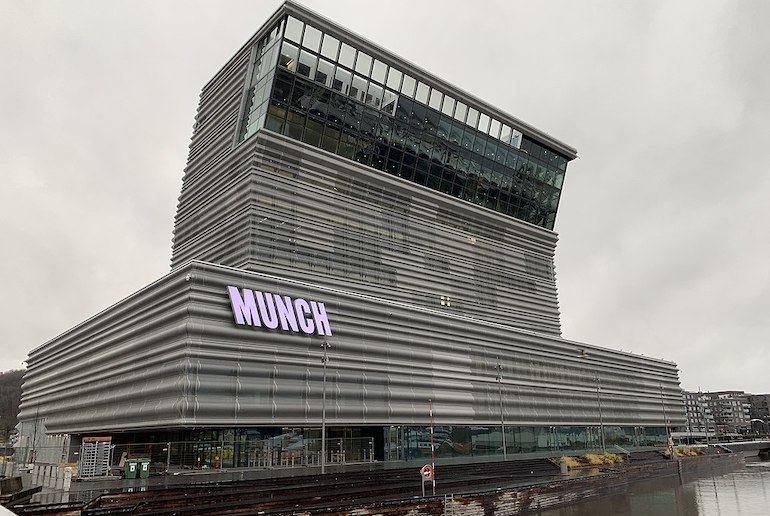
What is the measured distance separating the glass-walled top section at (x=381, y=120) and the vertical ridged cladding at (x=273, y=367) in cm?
2140

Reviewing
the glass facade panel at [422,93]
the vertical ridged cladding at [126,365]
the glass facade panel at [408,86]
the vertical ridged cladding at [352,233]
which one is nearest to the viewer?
the vertical ridged cladding at [126,365]

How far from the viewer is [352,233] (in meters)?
66.9

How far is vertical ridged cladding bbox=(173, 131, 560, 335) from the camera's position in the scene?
60.5 m

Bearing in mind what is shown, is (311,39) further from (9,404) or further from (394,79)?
(9,404)

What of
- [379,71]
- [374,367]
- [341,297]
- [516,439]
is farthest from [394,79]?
[516,439]

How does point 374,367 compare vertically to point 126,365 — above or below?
below

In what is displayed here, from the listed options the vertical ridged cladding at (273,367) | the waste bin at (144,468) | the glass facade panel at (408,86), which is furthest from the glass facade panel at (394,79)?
the waste bin at (144,468)

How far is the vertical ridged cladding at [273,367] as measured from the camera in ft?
141

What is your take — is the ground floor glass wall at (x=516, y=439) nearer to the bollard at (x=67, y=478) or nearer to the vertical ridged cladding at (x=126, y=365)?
the vertical ridged cladding at (x=126, y=365)

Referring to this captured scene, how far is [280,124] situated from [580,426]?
58638 mm

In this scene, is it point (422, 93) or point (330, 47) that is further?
point (422, 93)

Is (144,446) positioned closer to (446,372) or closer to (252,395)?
(252,395)

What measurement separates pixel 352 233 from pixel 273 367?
80.2 ft

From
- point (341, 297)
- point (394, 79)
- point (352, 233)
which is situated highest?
point (394, 79)
